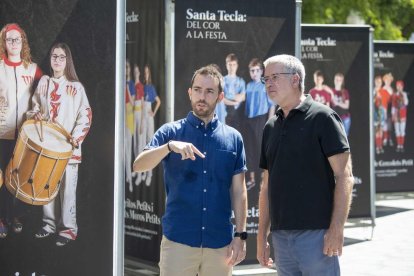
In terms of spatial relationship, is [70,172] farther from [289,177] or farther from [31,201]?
[289,177]

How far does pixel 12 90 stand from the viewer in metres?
5.24

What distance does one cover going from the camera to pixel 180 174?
4625 millimetres

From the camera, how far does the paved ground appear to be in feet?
29.7

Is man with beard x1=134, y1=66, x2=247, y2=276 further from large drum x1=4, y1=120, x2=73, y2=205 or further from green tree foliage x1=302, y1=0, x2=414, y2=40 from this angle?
green tree foliage x1=302, y1=0, x2=414, y2=40

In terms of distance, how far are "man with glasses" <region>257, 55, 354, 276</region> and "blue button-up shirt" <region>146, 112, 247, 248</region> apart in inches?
10.2

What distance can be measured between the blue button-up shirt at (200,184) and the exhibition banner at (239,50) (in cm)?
294

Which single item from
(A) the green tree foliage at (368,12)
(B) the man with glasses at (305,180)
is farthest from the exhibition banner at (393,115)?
(B) the man with glasses at (305,180)

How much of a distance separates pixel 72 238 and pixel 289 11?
146 inches

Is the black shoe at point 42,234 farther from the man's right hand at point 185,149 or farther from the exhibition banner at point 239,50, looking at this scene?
the exhibition banner at point 239,50

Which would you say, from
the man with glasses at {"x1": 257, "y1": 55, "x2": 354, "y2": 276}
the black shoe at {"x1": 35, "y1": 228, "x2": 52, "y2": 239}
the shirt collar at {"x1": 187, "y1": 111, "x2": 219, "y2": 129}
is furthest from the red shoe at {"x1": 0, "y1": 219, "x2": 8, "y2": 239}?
the man with glasses at {"x1": 257, "y1": 55, "x2": 354, "y2": 276}

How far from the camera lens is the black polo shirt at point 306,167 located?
438 centimetres

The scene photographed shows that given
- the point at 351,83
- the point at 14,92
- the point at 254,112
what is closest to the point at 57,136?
the point at 14,92

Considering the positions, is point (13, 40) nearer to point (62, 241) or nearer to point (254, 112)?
point (62, 241)

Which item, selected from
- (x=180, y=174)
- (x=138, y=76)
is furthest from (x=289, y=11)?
(x=180, y=174)
